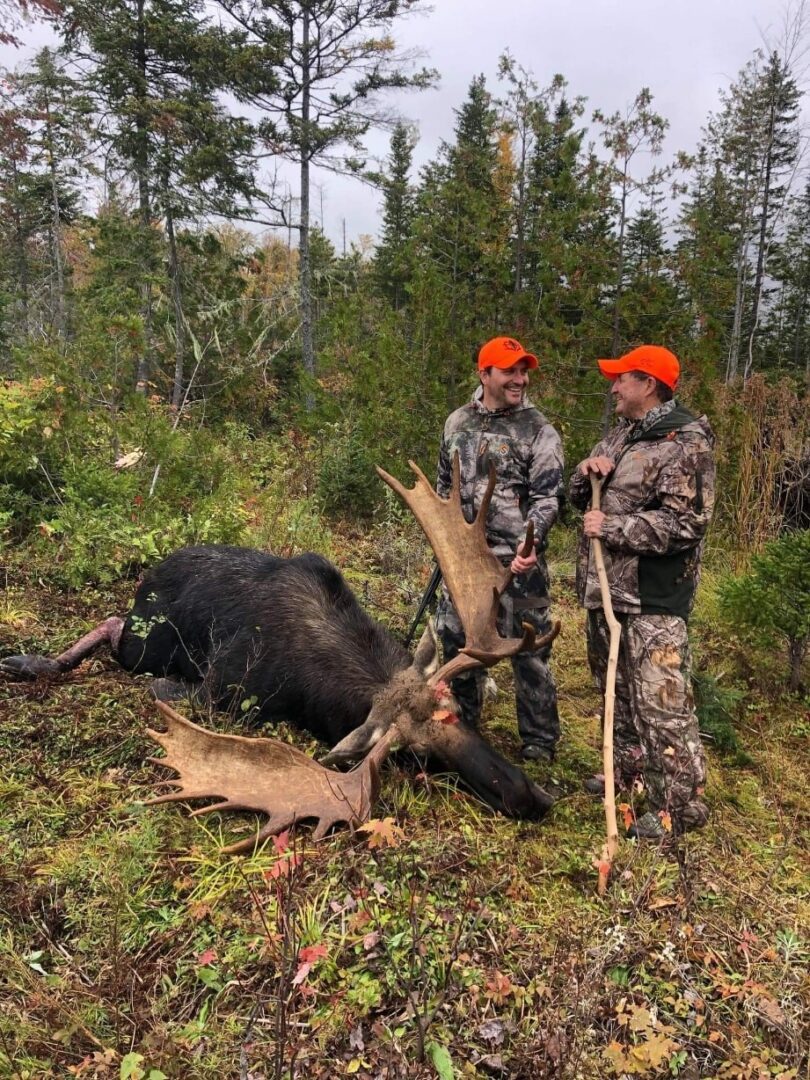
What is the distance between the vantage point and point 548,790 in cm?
353

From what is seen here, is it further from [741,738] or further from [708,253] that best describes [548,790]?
[708,253]

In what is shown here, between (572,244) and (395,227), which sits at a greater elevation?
(395,227)

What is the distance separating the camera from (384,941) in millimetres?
2334

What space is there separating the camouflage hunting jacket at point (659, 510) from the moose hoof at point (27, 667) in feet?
10.9

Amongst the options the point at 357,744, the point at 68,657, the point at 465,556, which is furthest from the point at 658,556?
the point at 68,657

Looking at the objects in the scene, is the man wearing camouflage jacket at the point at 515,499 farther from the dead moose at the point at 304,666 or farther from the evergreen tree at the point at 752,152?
the evergreen tree at the point at 752,152

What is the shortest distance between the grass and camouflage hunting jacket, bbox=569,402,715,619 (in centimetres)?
116

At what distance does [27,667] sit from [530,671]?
299 centimetres

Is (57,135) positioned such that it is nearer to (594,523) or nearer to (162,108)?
(162,108)

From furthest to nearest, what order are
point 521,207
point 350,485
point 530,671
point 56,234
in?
point 56,234 < point 521,207 < point 350,485 < point 530,671

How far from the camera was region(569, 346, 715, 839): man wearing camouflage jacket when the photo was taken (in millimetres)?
3094

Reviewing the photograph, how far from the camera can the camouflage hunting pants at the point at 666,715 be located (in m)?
3.14

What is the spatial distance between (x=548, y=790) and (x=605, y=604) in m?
1.13

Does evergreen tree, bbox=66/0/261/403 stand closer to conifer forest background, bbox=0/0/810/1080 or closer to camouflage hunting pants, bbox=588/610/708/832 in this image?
conifer forest background, bbox=0/0/810/1080
